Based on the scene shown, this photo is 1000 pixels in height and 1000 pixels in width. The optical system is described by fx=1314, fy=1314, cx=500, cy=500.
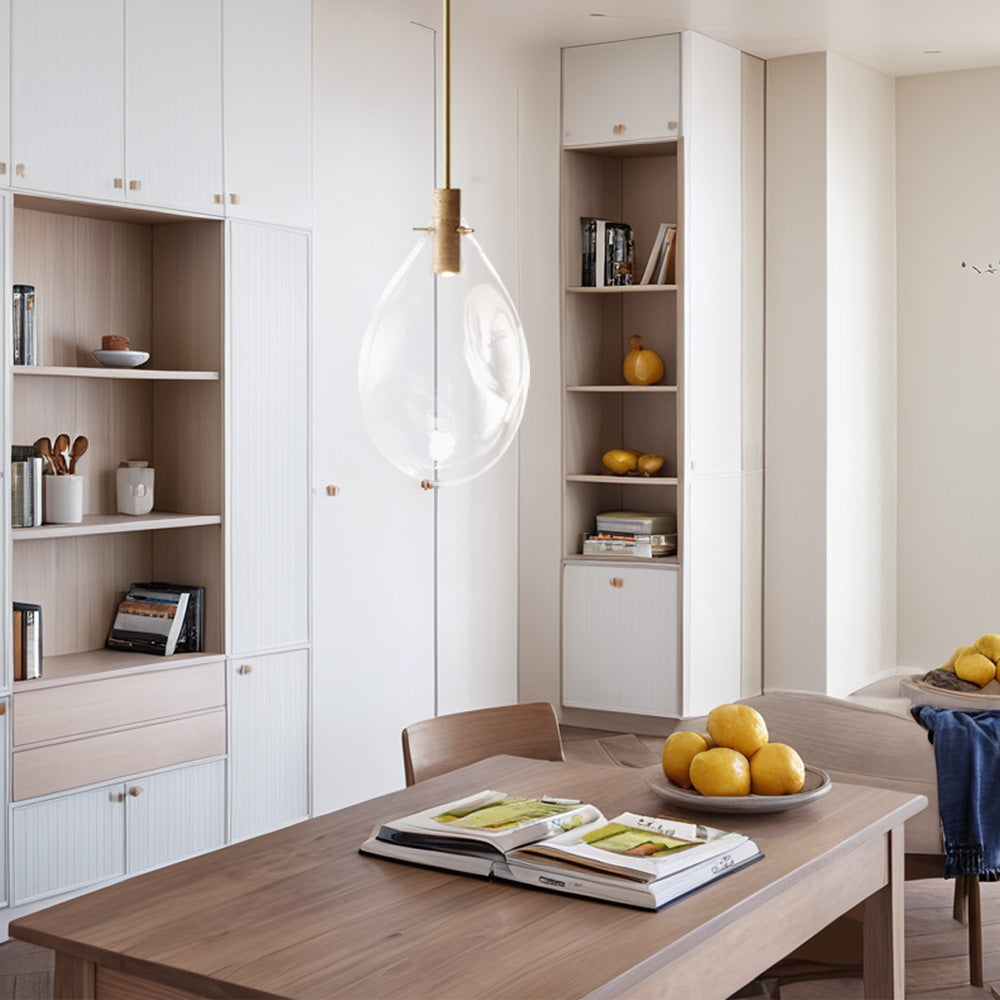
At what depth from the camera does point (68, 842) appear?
11.5 feet

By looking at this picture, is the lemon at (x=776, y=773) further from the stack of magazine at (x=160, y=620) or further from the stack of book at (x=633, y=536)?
Answer: the stack of book at (x=633, y=536)

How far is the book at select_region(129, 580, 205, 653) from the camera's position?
393cm

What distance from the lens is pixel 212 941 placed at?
1.58 metres

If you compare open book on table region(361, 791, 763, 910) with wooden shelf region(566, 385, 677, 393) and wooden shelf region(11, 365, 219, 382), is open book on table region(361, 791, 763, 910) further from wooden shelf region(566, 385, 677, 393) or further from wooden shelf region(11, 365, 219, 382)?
wooden shelf region(566, 385, 677, 393)

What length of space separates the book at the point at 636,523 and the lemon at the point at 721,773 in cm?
334

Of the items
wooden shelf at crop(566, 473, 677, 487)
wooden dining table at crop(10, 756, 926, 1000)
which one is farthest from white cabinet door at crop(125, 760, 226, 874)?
wooden shelf at crop(566, 473, 677, 487)

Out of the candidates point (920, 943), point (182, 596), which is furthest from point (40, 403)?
point (920, 943)

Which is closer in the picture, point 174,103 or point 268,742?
point 174,103

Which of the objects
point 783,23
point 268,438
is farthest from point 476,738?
point 783,23

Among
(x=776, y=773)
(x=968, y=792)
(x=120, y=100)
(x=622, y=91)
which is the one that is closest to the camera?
(x=776, y=773)

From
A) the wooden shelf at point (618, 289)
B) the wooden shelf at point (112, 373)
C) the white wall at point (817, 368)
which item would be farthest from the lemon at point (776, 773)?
the white wall at point (817, 368)

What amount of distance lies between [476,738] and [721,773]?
2.66 feet

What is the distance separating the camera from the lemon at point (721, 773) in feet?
6.72

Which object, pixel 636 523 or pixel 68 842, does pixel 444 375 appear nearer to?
pixel 68 842
